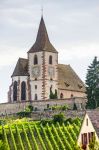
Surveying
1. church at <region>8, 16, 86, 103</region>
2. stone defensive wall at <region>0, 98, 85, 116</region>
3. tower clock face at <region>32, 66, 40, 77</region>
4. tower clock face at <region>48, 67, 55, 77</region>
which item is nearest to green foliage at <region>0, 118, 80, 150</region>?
stone defensive wall at <region>0, 98, 85, 116</region>

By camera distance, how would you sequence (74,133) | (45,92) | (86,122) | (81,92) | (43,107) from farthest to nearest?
(81,92) → (45,92) → (43,107) → (74,133) → (86,122)

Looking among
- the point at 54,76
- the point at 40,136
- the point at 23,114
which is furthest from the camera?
the point at 54,76

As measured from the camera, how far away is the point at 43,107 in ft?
297

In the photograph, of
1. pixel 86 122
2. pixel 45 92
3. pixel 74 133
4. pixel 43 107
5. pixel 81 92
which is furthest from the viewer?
pixel 81 92

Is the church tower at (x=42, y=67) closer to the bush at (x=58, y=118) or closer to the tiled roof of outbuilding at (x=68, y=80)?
the tiled roof of outbuilding at (x=68, y=80)

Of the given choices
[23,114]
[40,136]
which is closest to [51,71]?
[23,114]

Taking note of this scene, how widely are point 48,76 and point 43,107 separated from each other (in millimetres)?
14202

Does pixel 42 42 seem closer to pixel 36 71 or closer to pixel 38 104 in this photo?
pixel 36 71

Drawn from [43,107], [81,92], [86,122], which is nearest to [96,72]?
[43,107]

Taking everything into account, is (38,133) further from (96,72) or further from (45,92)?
(45,92)

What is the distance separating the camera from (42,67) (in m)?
104

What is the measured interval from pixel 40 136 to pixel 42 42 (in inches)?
1731

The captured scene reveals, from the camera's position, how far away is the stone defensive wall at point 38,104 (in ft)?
293

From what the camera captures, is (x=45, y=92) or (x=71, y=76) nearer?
(x=45, y=92)
